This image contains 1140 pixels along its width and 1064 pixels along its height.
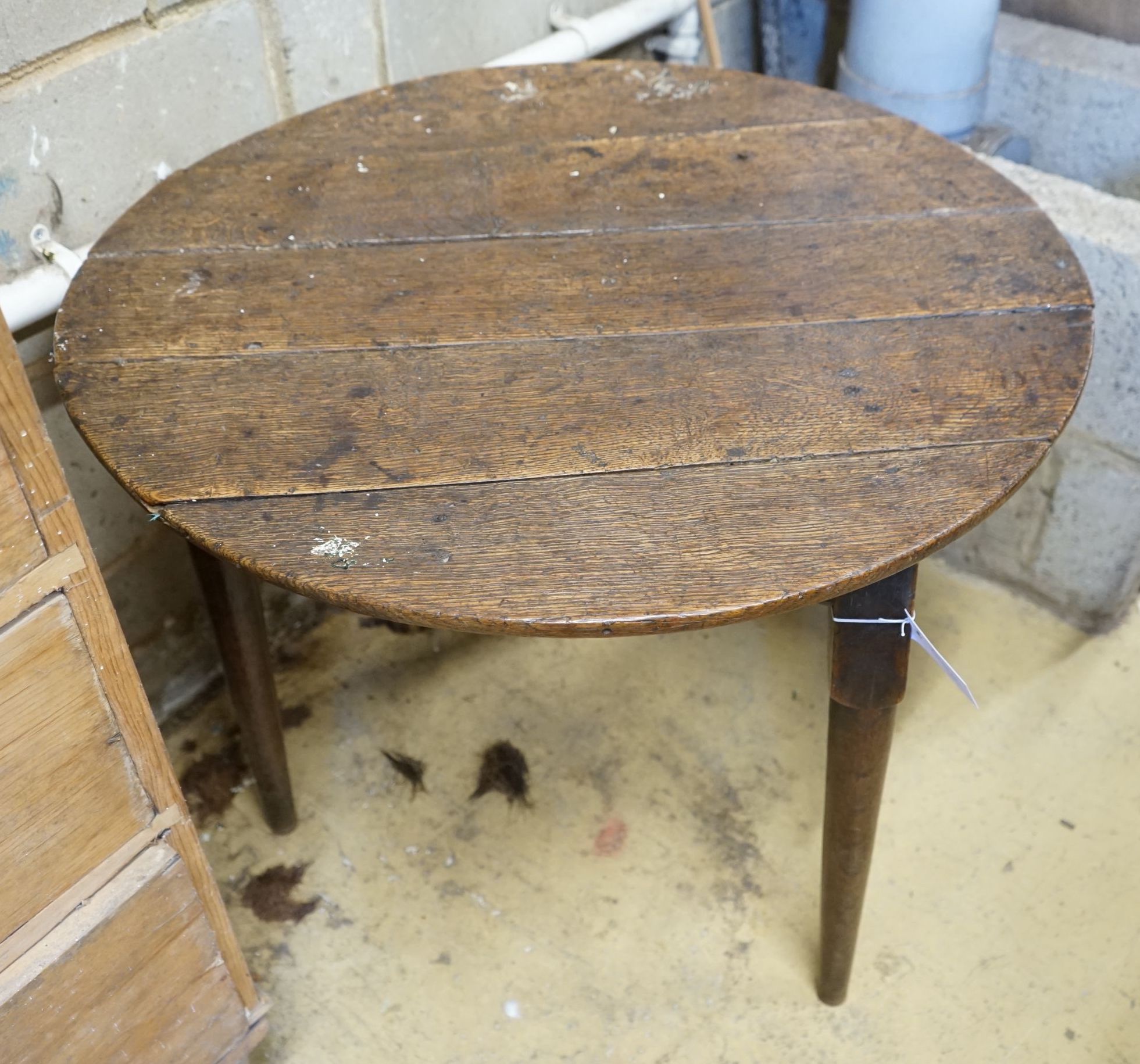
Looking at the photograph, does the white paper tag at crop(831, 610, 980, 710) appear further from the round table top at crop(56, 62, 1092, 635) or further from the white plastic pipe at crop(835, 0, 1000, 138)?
the white plastic pipe at crop(835, 0, 1000, 138)

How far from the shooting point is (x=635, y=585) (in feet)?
2.60

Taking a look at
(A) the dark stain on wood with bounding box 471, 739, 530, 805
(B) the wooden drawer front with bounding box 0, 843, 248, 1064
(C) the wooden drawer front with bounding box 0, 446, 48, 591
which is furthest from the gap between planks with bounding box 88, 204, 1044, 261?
(A) the dark stain on wood with bounding box 471, 739, 530, 805

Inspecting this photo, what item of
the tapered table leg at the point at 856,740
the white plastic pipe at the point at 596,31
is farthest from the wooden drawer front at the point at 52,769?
the white plastic pipe at the point at 596,31

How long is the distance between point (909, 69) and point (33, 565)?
140 centimetres

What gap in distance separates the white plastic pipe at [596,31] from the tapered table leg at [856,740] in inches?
37.4

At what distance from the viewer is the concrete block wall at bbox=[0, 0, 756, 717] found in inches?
46.2

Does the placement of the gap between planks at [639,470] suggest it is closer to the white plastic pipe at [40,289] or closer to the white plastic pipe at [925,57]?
the white plastic pipe at [40,289]

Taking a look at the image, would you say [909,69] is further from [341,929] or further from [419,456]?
[341,929]

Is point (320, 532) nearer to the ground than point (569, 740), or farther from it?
farther from it

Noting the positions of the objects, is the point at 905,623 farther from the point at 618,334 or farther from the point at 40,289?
the point at 40,289

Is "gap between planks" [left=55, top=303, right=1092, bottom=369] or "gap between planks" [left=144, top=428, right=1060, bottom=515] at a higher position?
"gap between planks" [left=55, top=303, right=1092, bottom=369]

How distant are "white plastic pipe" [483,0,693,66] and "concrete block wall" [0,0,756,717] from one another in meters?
0.06

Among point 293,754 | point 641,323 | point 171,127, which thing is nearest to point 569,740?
point 293,754

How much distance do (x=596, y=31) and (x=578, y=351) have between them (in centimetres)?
87
